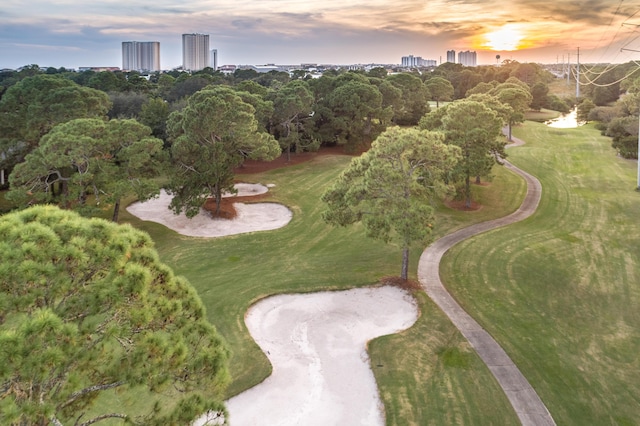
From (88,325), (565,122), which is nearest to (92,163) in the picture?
(88,325)

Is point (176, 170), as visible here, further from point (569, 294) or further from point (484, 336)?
point (569, 294)

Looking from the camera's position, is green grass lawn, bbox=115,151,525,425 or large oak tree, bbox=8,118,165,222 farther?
large oak tree, bbox=8,118,165,222

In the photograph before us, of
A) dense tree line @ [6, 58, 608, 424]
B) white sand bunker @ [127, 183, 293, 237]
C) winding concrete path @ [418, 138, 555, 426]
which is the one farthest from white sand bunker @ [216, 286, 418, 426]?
white sand bunker @ [127, 183, 293, 237]

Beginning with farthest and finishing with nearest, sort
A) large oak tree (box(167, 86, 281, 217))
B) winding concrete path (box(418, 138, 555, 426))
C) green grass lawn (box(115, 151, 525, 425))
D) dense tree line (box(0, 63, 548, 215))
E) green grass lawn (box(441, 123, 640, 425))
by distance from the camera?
large oak tree (box(167, 86, 281, 217)), dense tree line (box(0, 63, 548, 215)), green grass lawn (box(441, 123, 640, 425)), green grass lawn (box(115, 151, 525, 425)), winding concrete path (box(418, 138, 555, 426))

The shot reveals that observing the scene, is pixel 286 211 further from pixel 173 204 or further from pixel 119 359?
pixel 119 359

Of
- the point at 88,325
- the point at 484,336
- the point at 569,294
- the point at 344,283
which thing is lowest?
the point at 484,336

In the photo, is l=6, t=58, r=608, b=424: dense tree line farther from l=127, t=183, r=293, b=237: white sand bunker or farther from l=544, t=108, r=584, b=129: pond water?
l=544, t=108, r=584, b=129: pond water

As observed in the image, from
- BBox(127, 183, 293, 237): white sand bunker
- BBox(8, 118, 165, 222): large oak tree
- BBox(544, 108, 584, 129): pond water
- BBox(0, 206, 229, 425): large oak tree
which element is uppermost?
BBox(544, 108, 584, 129): pond water
